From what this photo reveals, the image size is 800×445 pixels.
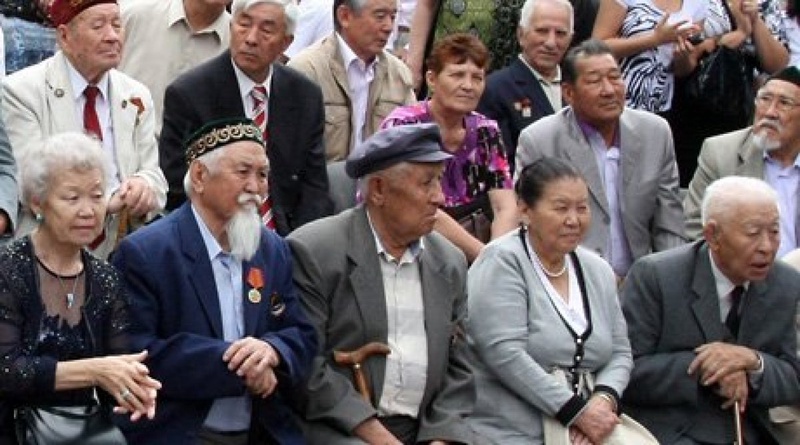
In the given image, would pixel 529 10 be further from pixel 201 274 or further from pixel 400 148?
pixel 201 274

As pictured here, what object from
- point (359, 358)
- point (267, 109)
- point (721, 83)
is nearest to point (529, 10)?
point (721, 83)

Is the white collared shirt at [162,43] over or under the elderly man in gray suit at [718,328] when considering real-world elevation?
over

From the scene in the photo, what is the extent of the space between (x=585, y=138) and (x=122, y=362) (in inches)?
133

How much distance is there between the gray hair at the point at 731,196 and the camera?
7.48 m

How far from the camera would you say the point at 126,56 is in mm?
8945

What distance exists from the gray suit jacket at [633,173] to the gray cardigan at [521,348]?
51.3 inches

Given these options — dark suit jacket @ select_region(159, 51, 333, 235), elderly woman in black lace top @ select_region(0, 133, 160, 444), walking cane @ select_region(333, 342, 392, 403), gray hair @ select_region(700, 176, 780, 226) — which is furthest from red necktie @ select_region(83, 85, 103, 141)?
gray hair @ select_region(700, 176, 780, 226)

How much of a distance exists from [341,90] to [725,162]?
1915 millimetres

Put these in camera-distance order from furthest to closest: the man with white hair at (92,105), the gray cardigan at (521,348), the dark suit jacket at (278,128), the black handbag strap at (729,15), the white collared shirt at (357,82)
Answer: the black handbag strap at (729,15)
the white collared shirt at (357,82)
the dark suit jacket at (278,128)
the man with white hair at (92,105)
the gray cardigan at (521,348)

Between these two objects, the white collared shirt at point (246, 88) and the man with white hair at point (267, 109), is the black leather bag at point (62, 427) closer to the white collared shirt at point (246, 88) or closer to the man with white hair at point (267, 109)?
the man with white hair at point (267, 109)

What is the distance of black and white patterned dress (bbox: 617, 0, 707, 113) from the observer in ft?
32.4

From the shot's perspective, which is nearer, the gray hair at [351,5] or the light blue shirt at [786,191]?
the light blue shirt at [786,191]

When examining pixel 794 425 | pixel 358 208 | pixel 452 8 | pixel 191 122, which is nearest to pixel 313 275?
pixel 358 208

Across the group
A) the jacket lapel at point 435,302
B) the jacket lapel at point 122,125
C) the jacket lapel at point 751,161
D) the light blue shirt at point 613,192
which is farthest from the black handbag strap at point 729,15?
the jacket lapel at point 122,125
